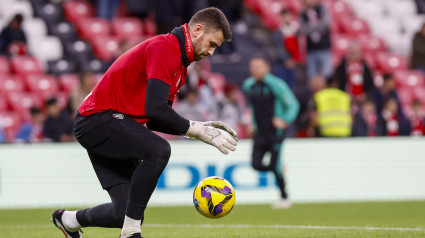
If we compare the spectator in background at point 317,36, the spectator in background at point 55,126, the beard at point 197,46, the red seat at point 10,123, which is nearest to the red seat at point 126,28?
the red seat at point 10,123

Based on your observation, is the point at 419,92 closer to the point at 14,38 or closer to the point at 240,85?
the point at 240,85

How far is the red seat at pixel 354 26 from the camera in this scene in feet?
73.2

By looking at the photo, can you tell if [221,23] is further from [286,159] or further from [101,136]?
[286,159]

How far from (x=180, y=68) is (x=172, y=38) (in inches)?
9.2

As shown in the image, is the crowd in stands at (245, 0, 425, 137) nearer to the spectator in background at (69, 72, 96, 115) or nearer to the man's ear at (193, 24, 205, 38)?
the spectator in background at (69, 72, 96, 115)

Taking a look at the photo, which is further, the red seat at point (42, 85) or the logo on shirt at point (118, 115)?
the red seat at point (42, 85)

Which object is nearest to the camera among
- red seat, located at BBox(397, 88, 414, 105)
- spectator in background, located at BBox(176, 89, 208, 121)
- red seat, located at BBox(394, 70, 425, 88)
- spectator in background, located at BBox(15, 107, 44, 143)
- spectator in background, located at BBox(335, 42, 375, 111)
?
spectator in background, located at BBox(15, 107, 44, 143)

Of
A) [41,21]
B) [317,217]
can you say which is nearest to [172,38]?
[317,217]

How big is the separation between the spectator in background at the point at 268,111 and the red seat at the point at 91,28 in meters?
6.64

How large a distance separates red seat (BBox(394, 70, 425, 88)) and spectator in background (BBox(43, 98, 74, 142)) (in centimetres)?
944

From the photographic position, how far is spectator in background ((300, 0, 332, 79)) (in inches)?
681

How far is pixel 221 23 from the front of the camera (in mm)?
6180

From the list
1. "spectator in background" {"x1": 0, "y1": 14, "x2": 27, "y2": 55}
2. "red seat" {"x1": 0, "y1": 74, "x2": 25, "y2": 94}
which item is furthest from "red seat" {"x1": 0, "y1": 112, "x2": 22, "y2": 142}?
"spectator in background" {"x1": 0, "y1": 14, "x2": 27, "y2": 55}

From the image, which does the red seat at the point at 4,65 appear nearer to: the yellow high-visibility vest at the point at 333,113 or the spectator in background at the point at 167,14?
the spectator in background at the point at 167,14
